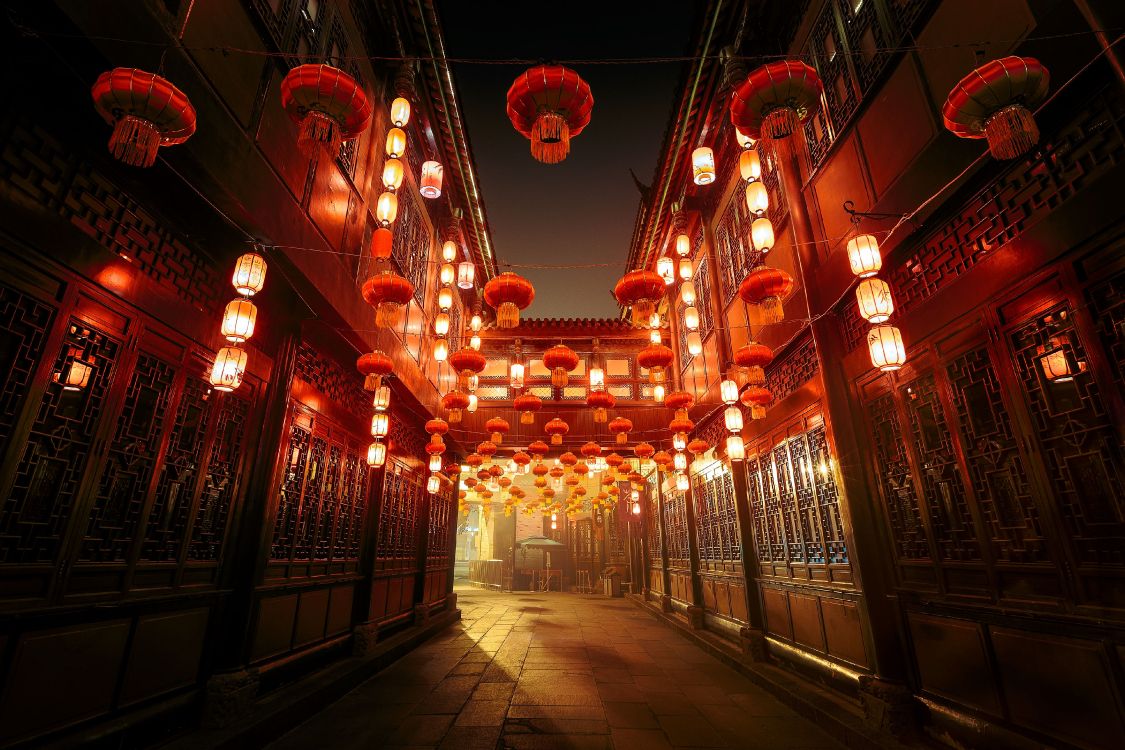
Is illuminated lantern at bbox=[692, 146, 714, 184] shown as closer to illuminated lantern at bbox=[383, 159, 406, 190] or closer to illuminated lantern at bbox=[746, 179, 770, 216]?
illuminated lantern at bbox=[746, 179, 770, 216]

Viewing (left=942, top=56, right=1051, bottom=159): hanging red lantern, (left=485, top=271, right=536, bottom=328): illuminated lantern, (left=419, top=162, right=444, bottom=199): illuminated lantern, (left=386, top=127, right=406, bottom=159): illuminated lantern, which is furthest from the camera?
(left=419, top=162, right=444, bottom=199): illuminated lantern

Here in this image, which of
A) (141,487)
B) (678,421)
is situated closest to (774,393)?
(678,421)

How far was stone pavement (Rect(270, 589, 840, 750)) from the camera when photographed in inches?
184

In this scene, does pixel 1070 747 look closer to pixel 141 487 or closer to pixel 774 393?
pixel 774 393

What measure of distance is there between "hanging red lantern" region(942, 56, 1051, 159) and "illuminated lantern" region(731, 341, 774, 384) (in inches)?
152

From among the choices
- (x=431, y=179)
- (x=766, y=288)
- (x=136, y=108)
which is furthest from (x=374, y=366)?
(x=766, y=288)

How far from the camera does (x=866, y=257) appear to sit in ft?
14.5

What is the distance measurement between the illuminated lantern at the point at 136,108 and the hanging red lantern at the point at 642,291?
4607 millimetres

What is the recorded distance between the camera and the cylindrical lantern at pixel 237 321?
168 inches

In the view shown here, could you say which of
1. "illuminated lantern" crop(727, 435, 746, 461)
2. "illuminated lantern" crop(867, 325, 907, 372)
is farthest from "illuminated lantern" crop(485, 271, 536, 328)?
"illuminated lantern" crop(727, 435, 746, 461)

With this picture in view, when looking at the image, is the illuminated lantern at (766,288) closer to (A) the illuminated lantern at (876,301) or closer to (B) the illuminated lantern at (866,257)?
(B) the illuminated lantern at (866,257)

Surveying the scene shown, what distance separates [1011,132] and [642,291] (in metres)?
3.79

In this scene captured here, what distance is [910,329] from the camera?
179 inches

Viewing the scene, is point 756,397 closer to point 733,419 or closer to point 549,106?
point 733,419
